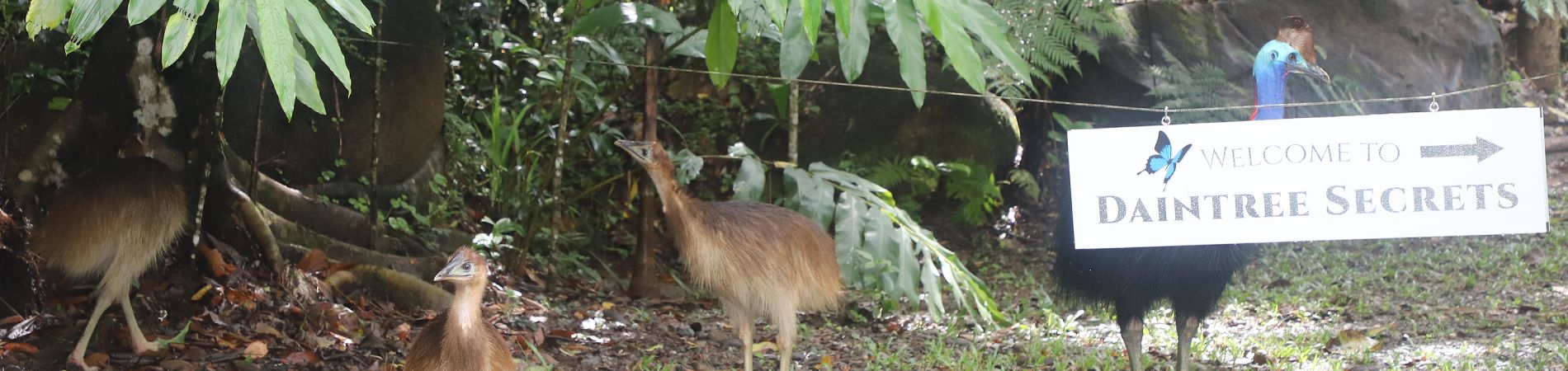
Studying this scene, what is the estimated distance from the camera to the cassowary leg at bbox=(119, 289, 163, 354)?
4133mm

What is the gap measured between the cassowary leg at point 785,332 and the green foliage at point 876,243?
295 millimetres

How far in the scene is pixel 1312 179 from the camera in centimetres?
313

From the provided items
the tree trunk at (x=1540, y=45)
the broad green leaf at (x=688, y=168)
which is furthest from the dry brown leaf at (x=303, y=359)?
the tree trunk at (x=1540, y=45)

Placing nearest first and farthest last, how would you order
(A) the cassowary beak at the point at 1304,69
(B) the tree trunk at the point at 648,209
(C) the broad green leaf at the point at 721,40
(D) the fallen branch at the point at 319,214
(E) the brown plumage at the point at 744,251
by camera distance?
(C) the broad green leaf at the point at 721,40 < (A) the cassowary beak at the point at 1304,69 < (E) the brown plumage at the point at 744,251 < (D) the fallen branch at the point at 319,214 < (B) the tree trunk at the point at 648,209

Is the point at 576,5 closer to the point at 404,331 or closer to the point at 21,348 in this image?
the point at 404,331

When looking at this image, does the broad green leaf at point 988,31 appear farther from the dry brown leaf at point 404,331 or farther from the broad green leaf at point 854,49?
the dry brown leaf at point 404,331

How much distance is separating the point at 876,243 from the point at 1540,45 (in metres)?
7.23

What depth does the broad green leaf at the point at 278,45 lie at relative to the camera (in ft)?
6.15

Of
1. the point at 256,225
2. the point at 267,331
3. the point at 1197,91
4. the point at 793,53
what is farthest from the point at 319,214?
the point at 1197,91

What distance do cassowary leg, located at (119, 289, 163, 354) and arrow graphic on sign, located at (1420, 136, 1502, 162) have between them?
393 cm

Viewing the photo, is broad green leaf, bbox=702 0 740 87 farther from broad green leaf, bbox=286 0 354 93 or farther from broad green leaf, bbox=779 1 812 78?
broad green leaf, bbox=286 0 354 93

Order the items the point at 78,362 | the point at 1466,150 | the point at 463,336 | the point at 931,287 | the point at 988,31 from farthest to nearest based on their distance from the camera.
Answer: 1. the point at 931,287
2. the point at 78,362
3. the point at 463,336
4. the point at 1466,150
5. the point at 988,31

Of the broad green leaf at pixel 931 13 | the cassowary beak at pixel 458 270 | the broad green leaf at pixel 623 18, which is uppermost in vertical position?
the broad green leaf at pixel 623 18

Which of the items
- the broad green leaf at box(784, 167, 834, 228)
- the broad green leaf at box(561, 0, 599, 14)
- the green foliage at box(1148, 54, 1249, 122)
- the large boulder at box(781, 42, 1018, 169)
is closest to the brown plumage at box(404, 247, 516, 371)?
the broad green leaf at box(784, 167, 834, 228)
